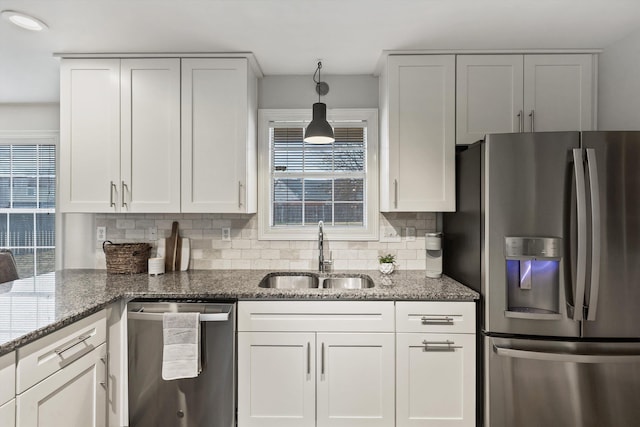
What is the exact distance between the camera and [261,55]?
2.40m

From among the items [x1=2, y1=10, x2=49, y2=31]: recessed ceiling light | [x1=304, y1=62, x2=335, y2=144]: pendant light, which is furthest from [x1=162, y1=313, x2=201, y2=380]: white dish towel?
[x1=2, y1=10, x2=49, y2=31]: recessed ceiling light

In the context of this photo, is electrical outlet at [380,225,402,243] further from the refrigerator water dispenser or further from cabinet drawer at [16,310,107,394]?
cabinet drawer at [16,310,107,394]

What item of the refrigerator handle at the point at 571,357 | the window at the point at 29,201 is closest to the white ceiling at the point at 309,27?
the window at the point at 29,201

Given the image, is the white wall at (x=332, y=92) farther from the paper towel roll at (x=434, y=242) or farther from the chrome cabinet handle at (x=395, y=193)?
the paper towel roll at (x=434, y=242)

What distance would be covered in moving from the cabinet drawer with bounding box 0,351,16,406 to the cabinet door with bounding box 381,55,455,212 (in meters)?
2.02

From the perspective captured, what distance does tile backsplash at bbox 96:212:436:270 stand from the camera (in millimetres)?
2705

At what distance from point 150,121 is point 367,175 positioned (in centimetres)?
159

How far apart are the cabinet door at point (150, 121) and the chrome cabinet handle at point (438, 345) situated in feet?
6.05

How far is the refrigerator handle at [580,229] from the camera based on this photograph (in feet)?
5.66

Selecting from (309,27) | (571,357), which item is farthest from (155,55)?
(571,357)

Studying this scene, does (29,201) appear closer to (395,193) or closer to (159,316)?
(159,316)

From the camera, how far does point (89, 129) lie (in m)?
2.38

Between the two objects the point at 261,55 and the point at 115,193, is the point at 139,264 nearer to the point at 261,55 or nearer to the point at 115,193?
the point at 115,193

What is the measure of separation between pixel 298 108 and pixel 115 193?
1439mm
